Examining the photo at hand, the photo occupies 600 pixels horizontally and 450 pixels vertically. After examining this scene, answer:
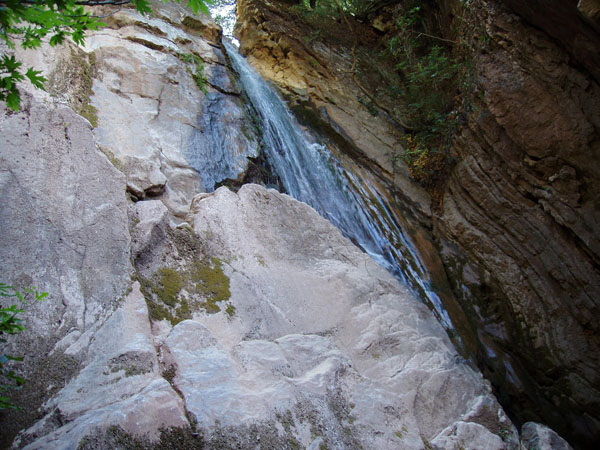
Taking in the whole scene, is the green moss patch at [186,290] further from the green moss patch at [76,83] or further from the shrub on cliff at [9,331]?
the green moss patch at [76,83]

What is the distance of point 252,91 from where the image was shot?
9141 millimetres

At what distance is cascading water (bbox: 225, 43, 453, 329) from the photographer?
6.59 m

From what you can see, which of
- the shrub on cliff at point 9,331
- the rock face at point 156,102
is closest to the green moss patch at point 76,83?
the rock face at point 156,102

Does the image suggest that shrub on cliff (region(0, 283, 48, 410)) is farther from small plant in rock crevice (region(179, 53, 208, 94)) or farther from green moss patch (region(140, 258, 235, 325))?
small plant in rock crevice (region(179, 53, 208, 94))

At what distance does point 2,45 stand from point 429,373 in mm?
4998

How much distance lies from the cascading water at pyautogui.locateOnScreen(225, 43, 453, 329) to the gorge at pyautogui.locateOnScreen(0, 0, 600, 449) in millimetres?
56

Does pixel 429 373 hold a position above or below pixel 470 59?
below

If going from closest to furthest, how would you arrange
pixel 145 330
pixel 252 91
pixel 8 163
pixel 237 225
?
pixel 145 330 < pixel 8 163 < pixel 237 225 < pixel 252 91

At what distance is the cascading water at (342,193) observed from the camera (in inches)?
259

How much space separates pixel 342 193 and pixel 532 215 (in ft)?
10.2

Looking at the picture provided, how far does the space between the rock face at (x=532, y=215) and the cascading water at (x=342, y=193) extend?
0.65 meters

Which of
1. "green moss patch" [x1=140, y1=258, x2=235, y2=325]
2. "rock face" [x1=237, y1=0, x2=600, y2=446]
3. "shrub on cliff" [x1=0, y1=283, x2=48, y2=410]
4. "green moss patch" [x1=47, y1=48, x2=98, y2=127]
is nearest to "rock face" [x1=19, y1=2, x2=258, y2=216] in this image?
"green moss patch" [x1=47, y1=48, x2=98, y2=127]

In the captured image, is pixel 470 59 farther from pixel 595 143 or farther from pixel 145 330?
pixel 145 330

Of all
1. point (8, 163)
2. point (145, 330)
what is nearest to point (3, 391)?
point (145, 330)
